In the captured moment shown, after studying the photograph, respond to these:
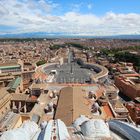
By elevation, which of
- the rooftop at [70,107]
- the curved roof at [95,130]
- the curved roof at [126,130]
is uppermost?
the curved roof at [95,130]

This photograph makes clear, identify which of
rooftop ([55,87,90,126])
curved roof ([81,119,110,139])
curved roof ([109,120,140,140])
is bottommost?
rooftop ([55,87,90,126])

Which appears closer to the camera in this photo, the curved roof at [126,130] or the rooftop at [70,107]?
the curved roof at [126,130]

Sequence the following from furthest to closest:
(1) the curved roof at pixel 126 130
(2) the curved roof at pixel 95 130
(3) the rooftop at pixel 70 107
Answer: (3) the rooftop at pixel 70 107 → (1) the curved roof at pixel 126 130 → (2) the curved roof at pixel 95 130

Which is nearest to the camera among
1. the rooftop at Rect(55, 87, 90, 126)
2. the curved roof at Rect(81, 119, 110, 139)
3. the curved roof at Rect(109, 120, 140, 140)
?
the curved roof at Rect(81, 119, 110, 139)

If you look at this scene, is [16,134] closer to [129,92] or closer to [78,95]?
[78,95]

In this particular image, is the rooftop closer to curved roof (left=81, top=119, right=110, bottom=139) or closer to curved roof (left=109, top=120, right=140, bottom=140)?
curved roof (left=109, top=120, right=140, bottom=140)

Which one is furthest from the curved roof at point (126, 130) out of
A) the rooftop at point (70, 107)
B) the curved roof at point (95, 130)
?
the rooftop at point (70, 107)

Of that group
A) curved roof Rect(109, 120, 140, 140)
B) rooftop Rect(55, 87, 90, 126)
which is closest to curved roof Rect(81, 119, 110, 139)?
curved roof Rect(109, 120, 140, 140)

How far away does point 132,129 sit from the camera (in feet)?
40.5

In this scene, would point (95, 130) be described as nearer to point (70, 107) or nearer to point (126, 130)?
point (126, 130)

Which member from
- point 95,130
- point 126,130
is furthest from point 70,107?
point 95,130

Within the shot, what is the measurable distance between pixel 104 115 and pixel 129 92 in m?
17.1

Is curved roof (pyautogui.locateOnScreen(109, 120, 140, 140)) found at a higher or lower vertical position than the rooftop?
higher

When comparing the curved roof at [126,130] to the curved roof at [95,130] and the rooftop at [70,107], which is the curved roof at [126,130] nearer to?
the curved roof at [95,130]
